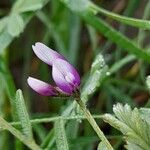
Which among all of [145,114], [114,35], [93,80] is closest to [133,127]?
[145,114]

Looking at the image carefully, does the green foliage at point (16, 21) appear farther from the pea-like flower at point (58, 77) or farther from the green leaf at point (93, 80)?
the pea-like flower at point (58, 77)

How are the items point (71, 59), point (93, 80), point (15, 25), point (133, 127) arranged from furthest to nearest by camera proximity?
point (71, 59), point (15, 25), point (93, 80), point (133, 127)

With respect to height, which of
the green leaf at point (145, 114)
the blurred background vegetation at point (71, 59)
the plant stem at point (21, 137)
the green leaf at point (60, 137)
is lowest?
the blurred background vegetation at point (71, 59)

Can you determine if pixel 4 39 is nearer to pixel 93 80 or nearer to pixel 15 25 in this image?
pixel 15 25

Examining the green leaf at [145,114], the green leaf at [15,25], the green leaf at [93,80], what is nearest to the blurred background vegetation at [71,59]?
the green leaf at [15,25]

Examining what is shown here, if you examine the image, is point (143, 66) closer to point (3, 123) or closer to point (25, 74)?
point (25, 74)

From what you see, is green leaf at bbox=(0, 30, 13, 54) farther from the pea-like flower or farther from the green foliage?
the pea-like flower
